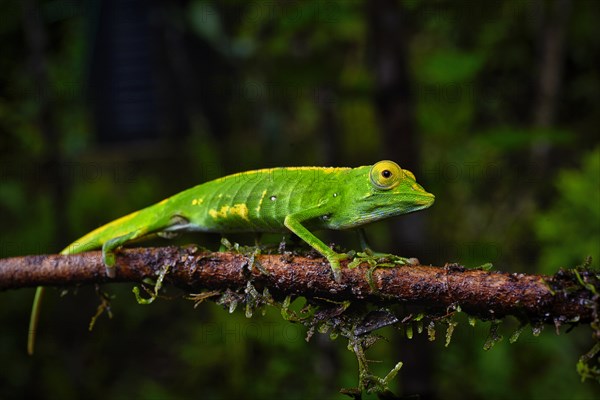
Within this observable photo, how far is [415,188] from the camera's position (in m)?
1.39

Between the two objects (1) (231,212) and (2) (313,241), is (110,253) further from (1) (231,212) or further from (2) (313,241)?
(2) (313,241)

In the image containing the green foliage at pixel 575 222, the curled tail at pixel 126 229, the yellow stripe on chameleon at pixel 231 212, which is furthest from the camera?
the green foliage at pixel 575 222

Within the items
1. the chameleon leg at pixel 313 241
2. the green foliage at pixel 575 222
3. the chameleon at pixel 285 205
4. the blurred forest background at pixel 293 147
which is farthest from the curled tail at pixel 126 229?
the green foliage at pixel 575 222

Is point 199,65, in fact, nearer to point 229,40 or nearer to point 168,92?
point 168,92

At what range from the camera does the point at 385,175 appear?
4.50 feet

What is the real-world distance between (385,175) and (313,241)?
0.23m

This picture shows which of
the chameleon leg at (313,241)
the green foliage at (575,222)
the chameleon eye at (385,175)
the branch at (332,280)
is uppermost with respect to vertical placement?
the chameleon eye at (385,175)

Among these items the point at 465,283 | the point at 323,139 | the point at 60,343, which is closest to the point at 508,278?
the point at 465,283

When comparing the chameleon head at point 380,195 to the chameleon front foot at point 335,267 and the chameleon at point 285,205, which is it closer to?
the chameleon at point 285,205

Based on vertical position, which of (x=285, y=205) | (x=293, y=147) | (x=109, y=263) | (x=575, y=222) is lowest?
(x=575, y=222)

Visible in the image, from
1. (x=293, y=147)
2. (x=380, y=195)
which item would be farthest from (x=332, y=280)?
(x=293, y=147)

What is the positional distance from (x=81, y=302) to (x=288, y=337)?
6.05 ft

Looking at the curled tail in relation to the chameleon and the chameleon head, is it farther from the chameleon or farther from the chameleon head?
the chameleon head

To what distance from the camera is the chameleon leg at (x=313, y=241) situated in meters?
1.26
